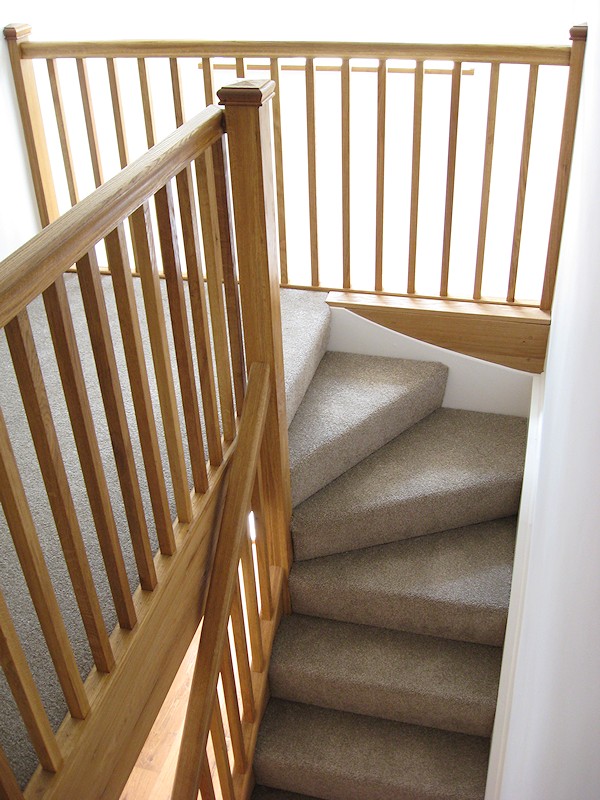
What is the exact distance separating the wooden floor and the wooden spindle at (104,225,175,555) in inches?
54.1

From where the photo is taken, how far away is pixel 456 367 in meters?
2.85

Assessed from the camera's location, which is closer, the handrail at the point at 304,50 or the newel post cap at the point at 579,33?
the newel post cap at the point at 579,33

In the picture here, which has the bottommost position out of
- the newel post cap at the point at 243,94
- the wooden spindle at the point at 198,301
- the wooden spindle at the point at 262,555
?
the wooden spindle at the point at 262,555

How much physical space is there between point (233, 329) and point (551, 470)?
844mm

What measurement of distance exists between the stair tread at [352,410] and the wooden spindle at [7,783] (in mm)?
1437

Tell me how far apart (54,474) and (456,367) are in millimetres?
1961

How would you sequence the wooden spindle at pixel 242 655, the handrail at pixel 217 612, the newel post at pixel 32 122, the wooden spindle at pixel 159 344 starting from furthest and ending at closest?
the newel post at pixel 32 122 → the wooden spindle at pixel 242 655 → the handrail at pixel 217 612 → the wooden spindle at pixel 159 344

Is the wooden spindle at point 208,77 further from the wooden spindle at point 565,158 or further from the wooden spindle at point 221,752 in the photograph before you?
the wooden spindle at point 221,752

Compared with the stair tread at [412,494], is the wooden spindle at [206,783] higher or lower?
lower

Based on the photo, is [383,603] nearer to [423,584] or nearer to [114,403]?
[423,584]

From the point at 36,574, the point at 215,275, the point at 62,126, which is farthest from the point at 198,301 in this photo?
the point at 62,126

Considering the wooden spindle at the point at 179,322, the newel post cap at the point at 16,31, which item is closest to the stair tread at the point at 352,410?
the wooden spindle at the point at 179,322

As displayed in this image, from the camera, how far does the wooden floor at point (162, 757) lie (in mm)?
2568

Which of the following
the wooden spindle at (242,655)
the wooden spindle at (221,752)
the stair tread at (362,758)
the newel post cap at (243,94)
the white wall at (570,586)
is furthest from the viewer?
the stair tread at (362,758)
